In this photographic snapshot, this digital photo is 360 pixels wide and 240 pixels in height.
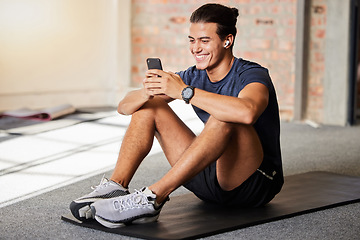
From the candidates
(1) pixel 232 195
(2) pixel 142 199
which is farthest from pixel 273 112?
(2) pixel 142 199

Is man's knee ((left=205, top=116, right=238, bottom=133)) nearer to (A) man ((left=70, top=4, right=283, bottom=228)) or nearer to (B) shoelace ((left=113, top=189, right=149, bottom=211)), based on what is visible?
(A) man ((left=70, top=4, right=283, bottom=228))

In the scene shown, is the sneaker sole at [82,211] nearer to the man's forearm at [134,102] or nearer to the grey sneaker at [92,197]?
the grey sneaker at [92,197]

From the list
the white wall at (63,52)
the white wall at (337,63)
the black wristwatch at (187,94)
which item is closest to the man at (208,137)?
the black wristwatch at (187,94)

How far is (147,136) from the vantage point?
→ 239cm

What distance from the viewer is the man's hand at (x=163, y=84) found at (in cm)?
230

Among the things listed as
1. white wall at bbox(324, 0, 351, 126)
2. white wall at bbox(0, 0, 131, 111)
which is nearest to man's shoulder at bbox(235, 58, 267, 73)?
white wall at bbox(324, 0, 351, 126)

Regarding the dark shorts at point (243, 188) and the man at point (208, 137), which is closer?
the man at point (208, 137)

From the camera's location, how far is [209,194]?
244 cm

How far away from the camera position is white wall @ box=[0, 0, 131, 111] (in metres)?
5.64

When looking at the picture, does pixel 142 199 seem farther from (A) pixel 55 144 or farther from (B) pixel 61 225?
(A) pixel 55 144

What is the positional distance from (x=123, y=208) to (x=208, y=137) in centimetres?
38

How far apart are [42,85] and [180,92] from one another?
3854 millimetres

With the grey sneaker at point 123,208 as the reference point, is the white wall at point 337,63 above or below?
above

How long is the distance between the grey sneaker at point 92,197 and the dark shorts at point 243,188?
11.6 inches
